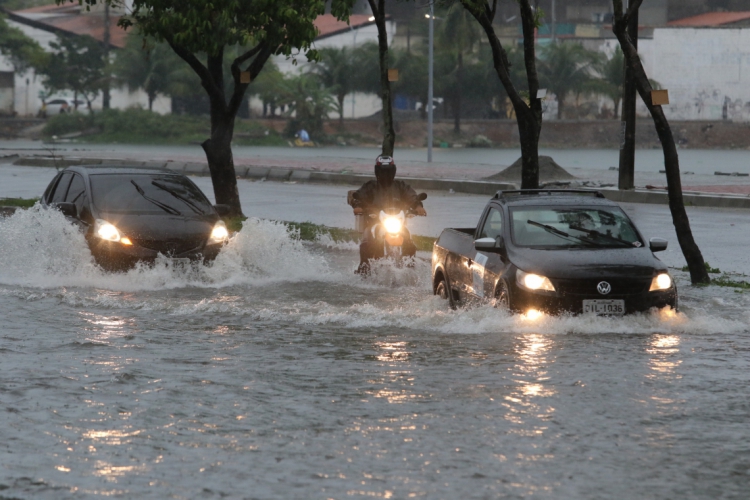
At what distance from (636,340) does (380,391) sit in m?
2.82

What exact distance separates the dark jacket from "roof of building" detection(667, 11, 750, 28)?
72.6 m

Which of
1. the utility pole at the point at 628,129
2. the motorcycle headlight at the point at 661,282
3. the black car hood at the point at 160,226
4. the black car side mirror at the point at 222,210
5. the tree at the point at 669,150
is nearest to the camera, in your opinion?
the motorcycle headlight at the point at 661,282

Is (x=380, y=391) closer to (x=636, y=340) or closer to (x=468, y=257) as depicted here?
(x=636, y=340)

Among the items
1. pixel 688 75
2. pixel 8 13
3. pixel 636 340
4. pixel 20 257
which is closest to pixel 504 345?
pixel 636 340

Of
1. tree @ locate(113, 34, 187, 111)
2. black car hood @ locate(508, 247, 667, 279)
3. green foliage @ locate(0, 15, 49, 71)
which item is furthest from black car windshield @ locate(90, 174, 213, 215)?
green foliage @ locate(0, 15, 49, 71)

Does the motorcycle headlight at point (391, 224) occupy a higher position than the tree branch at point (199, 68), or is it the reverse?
the tree branch at point (199, 68)

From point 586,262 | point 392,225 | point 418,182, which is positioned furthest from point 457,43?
point 586,262

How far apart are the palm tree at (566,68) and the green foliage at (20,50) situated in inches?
1306

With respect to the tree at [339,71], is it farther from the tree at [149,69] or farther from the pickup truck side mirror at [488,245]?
the pickup truck side mirror at [488,245]

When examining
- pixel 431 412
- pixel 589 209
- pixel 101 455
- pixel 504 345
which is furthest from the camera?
pixel 589 209

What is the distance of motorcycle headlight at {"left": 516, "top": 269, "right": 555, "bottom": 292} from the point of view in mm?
9953

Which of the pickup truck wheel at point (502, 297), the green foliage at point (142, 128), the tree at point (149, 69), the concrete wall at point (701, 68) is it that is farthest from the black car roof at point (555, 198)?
the concrete wall at point (701, 68)

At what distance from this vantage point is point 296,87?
79.1 metres

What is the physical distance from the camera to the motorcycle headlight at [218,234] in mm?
13867
